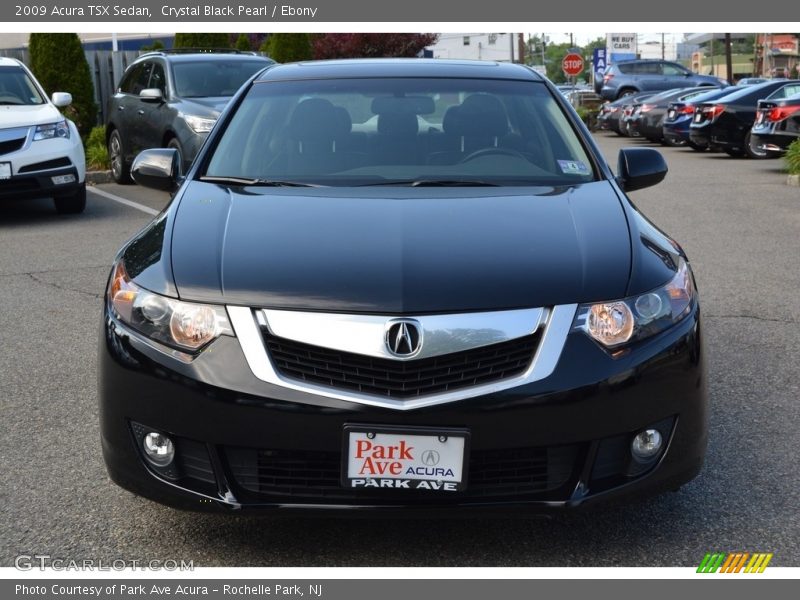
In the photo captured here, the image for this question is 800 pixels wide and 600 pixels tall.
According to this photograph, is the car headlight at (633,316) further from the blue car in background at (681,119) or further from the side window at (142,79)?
the blue car in background at (681,119)

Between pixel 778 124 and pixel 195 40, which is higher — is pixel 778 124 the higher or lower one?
the lower one

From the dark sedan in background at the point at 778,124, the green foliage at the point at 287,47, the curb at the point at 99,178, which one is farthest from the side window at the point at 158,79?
the green foliage at the point at 287,47

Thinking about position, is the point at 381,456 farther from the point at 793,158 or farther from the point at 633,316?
the point at 793,158

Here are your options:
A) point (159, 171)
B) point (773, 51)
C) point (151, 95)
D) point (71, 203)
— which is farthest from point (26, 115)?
point (773, 51)

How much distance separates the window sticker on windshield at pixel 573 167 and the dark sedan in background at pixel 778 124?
525 inches

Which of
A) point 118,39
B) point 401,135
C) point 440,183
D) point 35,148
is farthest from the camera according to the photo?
point 118,39

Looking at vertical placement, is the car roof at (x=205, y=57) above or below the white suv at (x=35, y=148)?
above

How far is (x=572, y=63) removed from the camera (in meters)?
37.4

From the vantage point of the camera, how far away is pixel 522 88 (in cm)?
503

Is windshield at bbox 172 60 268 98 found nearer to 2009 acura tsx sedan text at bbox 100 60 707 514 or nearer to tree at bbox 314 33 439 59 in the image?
2009 acura tsx sedan text at bbox 100 60 707 514

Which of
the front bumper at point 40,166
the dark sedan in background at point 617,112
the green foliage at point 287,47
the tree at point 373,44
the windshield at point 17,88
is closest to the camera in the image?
the front bumper at point 40,166

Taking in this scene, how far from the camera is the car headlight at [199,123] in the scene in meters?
12.5

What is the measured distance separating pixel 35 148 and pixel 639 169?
26.1ft
